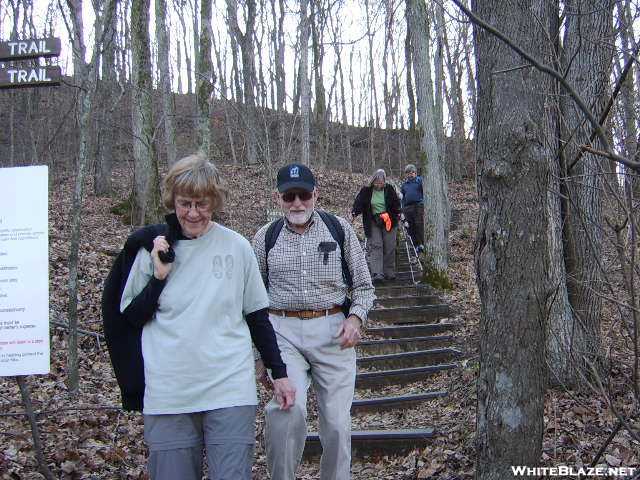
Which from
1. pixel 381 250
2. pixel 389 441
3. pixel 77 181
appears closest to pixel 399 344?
pixel 381 250

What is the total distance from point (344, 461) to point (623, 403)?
2.54m

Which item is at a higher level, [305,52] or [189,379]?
[305,52]

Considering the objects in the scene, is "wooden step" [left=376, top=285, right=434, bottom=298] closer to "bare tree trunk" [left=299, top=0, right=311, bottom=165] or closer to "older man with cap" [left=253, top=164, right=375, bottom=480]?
"older man with cap" [left=253, top=164, right=375, bottom=480]

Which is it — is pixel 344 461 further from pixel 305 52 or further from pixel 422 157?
pixel 305 52

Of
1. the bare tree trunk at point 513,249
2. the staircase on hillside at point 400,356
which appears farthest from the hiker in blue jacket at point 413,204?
the bare tree trunk at point 513,249

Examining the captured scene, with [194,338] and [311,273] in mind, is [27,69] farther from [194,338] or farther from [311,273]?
[194,338]

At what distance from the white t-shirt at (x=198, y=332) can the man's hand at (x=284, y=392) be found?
12.1 inches

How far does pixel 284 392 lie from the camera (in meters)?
3.17

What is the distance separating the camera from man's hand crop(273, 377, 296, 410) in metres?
3.16

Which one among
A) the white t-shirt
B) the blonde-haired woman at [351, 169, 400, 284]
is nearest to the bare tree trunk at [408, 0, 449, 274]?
the blonde-haired woman at [351, 169, 400, 284]

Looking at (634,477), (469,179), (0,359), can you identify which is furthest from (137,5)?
(469,179)

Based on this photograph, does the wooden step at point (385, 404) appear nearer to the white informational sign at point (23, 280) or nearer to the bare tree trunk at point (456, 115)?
the white informational sign at point (23, 280)

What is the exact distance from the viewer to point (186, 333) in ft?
9.00

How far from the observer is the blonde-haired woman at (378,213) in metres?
11.1
